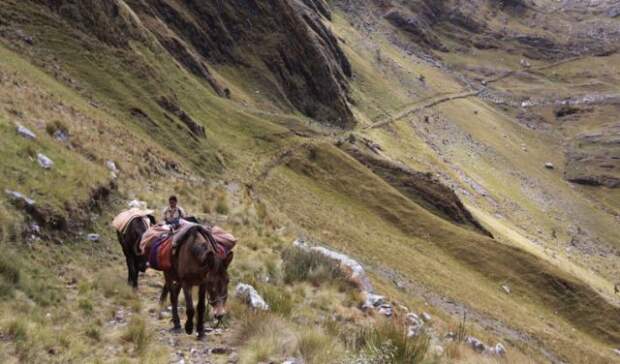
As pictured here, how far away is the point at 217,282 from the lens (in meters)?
10.2

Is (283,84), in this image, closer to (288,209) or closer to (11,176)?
(288,209)

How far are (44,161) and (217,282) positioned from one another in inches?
293

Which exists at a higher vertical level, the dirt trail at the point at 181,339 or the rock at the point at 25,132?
the rock at the point at 25,132

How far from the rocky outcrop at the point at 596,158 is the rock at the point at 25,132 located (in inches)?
4441

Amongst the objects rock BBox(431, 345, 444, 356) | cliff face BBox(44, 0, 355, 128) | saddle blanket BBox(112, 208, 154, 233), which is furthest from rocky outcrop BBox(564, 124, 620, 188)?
saddle blanket BBox(112, 208, 154, 233)

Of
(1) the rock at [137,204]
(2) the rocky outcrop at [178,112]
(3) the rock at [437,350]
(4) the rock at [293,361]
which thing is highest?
(4) the rock at [293,361]

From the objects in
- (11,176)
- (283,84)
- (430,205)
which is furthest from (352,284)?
(283,84)

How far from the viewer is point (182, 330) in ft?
35.6

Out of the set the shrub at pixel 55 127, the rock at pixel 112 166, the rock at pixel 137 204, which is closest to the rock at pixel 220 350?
the rock at pixel 137 204

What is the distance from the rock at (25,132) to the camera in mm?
15791

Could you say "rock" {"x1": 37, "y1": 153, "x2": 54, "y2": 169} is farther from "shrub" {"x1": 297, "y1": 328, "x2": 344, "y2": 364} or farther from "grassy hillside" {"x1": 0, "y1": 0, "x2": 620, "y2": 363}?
"shrub" {"x1": 297, "y1": 328, "x2": 344, "y2": 364}

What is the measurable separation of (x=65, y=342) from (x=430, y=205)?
39884 mm

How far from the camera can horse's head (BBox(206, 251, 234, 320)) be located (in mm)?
10008

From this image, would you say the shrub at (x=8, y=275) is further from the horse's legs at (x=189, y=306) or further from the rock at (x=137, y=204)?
the rock at (x=137, y=204)
